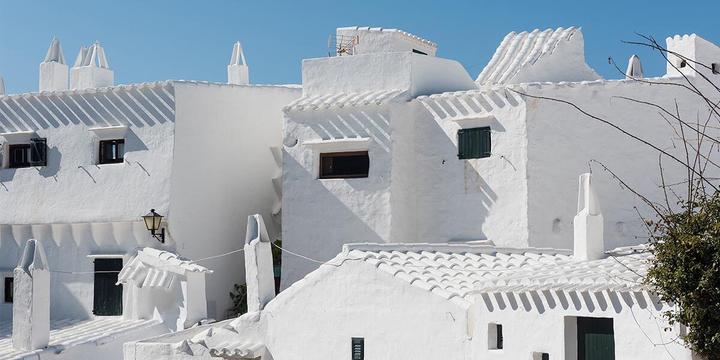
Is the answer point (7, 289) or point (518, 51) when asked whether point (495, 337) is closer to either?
point (518, 51)

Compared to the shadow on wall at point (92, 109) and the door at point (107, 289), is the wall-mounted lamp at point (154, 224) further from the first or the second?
the shadow on wall at point (92, 109)

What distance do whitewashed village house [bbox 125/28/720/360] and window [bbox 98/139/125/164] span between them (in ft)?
12.0

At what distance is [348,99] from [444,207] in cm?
277

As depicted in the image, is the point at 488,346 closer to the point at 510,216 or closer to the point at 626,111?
the point at 510,216

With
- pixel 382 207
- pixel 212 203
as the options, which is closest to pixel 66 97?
pixel 212 203

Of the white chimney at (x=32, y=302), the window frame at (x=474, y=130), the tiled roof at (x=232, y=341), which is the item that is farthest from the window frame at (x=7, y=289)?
the window frame at (x=474, y=130)

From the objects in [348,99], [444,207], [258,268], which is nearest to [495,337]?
[258,268]

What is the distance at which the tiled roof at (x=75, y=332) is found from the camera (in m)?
20.2

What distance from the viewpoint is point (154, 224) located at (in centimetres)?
2220

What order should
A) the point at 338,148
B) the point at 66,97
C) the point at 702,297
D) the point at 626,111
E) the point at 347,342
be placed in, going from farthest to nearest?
the point at 66,97 → the point at 338,148 → the point at 626,111 → the point at 347,342 → the point at 702,297

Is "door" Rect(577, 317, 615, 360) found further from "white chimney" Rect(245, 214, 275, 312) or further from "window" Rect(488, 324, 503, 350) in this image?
"white chimney" Rect(245, 214, 275, 312)

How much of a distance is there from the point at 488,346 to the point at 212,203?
9314 mm

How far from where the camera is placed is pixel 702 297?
12.8 meters

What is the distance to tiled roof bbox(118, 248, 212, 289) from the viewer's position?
835 inches
